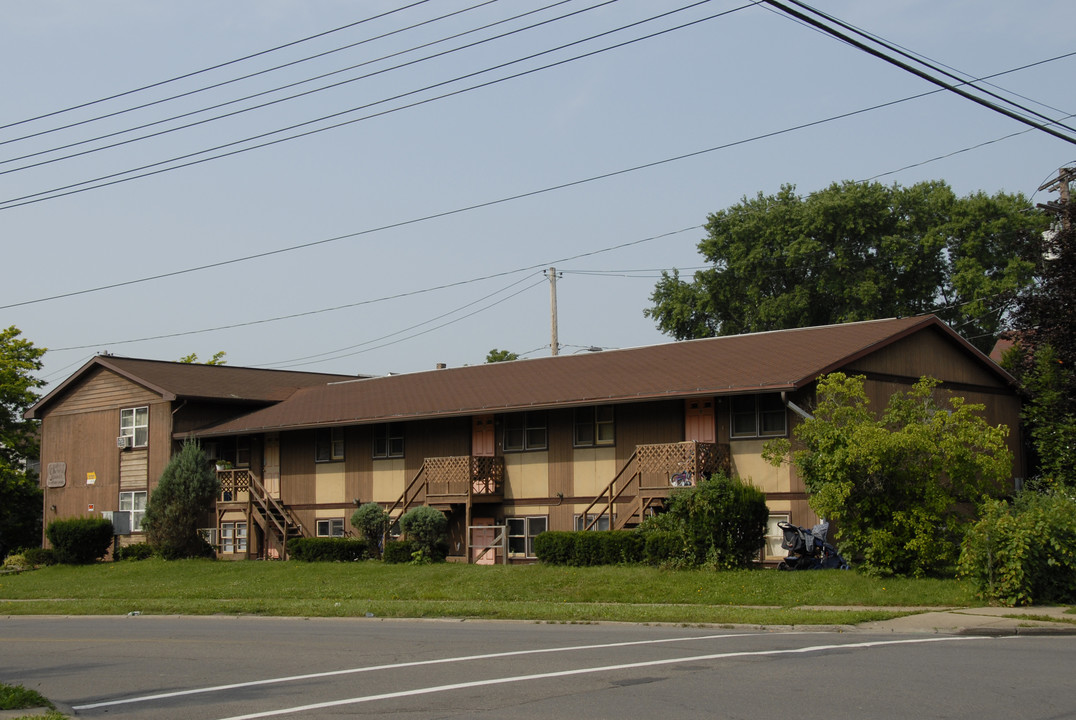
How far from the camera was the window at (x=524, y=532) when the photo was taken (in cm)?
3338

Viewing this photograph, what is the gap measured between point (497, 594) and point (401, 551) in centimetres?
787

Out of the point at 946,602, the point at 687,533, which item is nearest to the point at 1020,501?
the point at 946,602

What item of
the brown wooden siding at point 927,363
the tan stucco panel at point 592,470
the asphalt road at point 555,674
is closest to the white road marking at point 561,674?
the asphalt road at point 555,674

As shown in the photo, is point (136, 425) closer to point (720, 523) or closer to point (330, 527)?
point (330, 527)

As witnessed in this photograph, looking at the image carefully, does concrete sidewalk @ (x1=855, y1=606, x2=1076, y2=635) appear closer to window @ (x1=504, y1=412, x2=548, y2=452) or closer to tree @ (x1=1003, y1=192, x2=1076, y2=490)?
tree @ (x1=1003, y1=192, x2=1076, y2=490)

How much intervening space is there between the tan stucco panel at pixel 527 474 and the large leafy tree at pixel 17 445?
89.2 ft

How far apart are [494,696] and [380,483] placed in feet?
87.7

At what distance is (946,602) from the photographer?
20125 millimetres

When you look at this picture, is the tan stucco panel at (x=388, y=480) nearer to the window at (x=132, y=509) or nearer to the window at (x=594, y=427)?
the window at (x=594, y=427)

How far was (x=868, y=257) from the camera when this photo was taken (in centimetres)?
5753

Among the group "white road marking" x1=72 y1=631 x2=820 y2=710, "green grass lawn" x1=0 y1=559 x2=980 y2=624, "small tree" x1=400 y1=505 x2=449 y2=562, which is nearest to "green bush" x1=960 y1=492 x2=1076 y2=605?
"green grass lawn" x1=0 y1=559 x2=980 y2=624

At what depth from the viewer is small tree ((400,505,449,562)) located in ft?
107

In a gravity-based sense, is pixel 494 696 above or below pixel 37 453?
below

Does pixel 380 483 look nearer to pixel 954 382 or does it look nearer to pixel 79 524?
pixel 79 524
